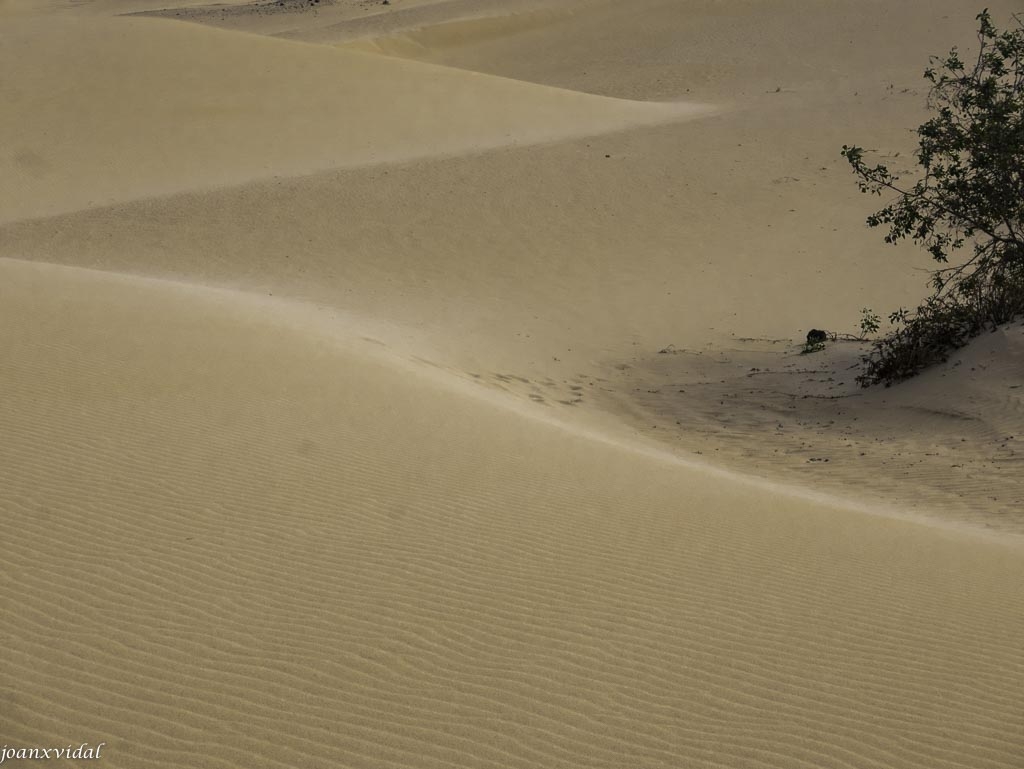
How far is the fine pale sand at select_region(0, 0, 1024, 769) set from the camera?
16.3 feet

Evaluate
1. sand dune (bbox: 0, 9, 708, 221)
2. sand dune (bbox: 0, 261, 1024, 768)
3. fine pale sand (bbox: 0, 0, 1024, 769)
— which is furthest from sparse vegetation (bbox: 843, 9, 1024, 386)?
sand dune (bbox: 0, 9, 708, 221)

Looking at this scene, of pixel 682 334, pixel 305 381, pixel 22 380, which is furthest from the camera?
pixel 682 334

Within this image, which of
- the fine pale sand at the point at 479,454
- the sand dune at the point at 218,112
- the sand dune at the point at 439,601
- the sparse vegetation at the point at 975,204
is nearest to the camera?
the sand dune at the point at 439,601

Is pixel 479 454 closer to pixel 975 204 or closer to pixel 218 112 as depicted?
pixel 975 204

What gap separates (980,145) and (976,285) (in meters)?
1.84

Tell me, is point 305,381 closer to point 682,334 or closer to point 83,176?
point 682,334

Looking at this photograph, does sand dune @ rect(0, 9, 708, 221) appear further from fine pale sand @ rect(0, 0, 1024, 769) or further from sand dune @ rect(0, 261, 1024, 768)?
sand dune @ rect(0, 261, 1024, 768)

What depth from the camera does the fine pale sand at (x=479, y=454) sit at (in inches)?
195

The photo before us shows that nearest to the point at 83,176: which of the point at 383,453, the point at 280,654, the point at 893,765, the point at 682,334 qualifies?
the point at 682,334

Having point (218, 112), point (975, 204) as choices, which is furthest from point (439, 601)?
point (218, 112)

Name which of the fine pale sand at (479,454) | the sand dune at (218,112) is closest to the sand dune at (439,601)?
the fine pale sand at (479,454)

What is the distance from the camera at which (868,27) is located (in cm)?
3741

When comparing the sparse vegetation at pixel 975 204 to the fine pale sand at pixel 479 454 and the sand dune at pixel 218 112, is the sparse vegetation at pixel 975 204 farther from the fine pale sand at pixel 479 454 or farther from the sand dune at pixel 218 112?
the sand dune at pixel 218 112

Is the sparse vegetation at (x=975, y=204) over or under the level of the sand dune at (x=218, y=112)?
under
